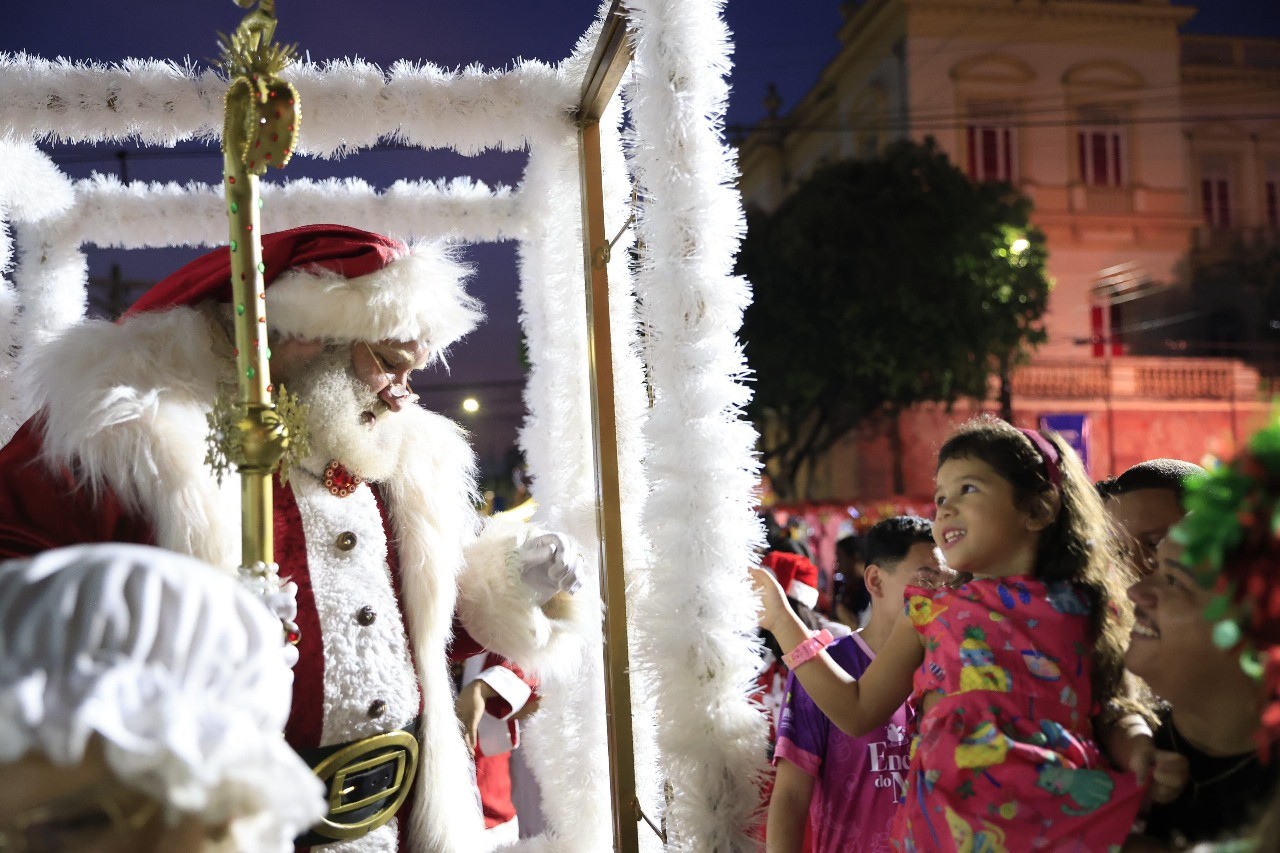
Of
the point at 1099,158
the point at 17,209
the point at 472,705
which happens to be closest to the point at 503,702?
the point at 472,705

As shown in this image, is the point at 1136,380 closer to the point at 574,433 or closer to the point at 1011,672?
the point at 574,433

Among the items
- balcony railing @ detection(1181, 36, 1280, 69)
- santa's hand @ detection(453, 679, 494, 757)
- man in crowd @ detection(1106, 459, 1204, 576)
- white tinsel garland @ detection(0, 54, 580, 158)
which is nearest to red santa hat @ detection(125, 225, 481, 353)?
white tinsel garland @ detection(0, 54, 580, 158)

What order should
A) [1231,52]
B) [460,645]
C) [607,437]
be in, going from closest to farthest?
[460,645], [607,437], [1231,52]

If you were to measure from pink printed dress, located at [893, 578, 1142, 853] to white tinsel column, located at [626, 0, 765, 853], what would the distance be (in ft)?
1.62

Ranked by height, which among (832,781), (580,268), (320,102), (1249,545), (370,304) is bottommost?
(832,781)

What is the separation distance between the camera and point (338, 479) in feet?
9.12

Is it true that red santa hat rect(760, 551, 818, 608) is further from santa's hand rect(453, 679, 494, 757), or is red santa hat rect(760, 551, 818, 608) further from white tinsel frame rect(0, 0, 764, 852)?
santa's hand rect(453, 679, 494, 757)

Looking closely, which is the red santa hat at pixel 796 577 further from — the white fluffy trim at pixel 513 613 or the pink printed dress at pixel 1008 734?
the pink printed dress at pixel 1008 734

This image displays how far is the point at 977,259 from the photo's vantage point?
58.5ft

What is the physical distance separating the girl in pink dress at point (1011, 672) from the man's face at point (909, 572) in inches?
24.8

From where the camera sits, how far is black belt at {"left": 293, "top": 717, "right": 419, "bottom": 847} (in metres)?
2.49

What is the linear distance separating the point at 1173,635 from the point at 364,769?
1.86m

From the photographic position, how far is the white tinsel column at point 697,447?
239cm

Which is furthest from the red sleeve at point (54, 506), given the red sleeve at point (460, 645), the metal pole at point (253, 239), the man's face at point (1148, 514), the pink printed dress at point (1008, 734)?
the man's face at point (1148, 514)
